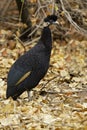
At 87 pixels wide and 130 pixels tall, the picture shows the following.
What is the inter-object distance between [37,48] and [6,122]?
102 centimetres

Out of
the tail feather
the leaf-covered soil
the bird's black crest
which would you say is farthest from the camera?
the bird's black crest

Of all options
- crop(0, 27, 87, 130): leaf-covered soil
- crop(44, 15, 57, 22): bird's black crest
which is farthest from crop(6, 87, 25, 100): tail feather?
crop(44, 15, 57, 22): bird's black crest

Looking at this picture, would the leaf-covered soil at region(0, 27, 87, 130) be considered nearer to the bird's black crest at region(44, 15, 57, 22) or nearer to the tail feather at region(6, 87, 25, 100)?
the tail feather at region(6, 87, 25, 100)

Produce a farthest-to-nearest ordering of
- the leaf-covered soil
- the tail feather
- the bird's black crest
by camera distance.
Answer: the bird's black crest → the tail feather → the leaf-covered soil

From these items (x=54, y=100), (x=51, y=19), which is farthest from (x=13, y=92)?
(x=51, y=19)

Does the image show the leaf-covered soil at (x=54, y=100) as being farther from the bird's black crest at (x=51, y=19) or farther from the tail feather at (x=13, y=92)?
the bird's black crest at (x=51, y=19)

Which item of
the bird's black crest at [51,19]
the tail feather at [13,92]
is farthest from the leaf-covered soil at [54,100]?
the bird's black crest at [51,19]

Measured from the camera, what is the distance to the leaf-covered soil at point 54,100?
5.16 m

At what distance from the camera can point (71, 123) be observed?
513 cm

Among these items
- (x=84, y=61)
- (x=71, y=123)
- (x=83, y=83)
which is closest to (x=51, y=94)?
(x=83, y=83)

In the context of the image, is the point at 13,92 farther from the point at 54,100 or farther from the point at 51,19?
the point at 51,19

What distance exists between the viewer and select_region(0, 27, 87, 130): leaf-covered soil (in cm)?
516

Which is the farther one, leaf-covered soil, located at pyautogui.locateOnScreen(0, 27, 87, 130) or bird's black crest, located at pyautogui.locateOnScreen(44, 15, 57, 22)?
bird's black crest, located at pyautogui.locateOnScreen(44, 15, 57, 22)

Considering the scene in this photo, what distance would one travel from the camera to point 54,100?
6.00 m
